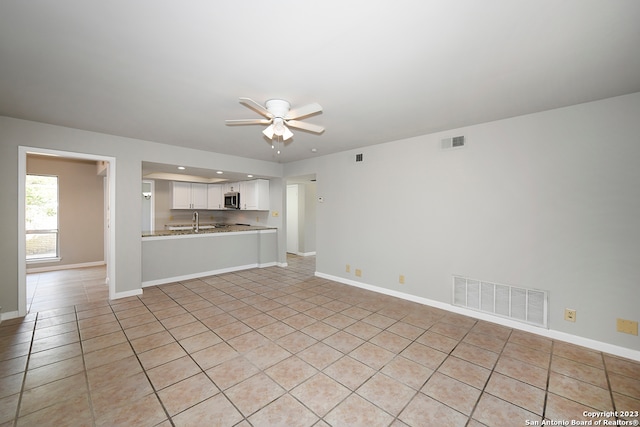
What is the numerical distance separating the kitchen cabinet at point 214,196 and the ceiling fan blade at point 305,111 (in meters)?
5.93

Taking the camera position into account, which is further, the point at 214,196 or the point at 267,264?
the point at 214,196

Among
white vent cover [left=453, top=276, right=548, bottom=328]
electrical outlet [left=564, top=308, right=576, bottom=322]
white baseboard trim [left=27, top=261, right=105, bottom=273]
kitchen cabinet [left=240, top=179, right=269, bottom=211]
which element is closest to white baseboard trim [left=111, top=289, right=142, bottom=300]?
kitchen cabinet [left=240, top=179, right=269, bottom=211]

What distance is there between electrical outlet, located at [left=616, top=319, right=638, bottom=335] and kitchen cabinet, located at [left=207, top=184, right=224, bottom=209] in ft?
26.3

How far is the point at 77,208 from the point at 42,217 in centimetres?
60

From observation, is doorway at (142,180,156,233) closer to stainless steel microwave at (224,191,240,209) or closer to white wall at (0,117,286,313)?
stainless steel microwave at (224,191,240,209)

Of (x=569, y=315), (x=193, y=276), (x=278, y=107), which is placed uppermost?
(x=278, y=107)

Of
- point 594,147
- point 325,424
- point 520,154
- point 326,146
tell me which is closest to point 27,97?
point 326,146

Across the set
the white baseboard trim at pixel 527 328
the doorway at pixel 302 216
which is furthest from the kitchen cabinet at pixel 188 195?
the white baseboard trim at pixel 527 328

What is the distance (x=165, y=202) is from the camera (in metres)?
7.38

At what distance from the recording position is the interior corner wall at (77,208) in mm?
5797

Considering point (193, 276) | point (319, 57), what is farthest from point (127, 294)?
point (319, 57)

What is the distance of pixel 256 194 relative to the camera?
6.55 meters

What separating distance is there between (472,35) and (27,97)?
4.07 meters

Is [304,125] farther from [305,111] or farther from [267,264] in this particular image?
[267,264]
